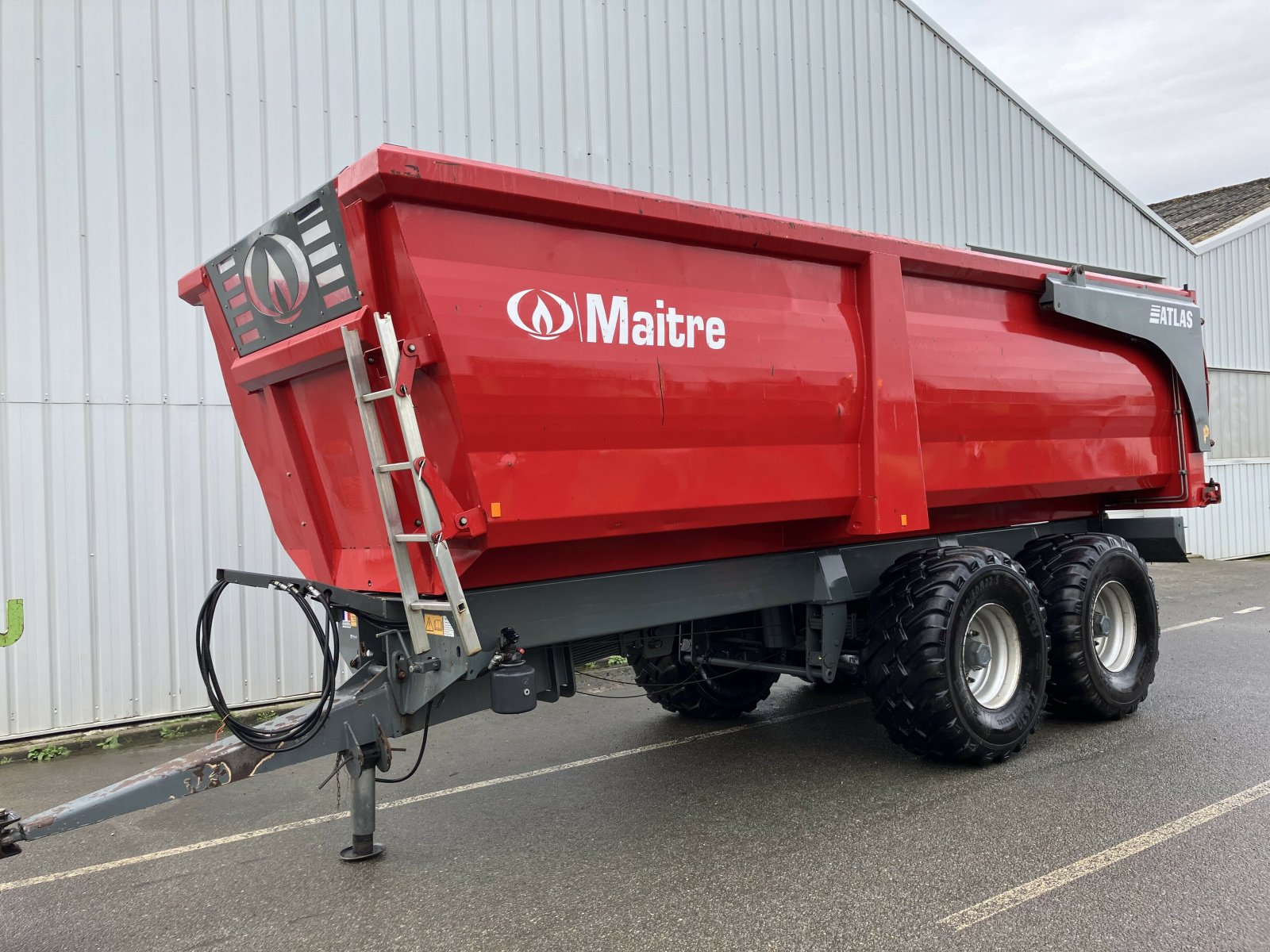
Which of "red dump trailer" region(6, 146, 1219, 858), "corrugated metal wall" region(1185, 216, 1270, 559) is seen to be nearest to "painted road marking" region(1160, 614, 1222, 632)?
"red dump trailer" region(6, 146, 1219, 858)

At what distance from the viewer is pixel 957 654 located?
541cm

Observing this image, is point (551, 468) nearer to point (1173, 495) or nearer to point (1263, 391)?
point (1173, 495)

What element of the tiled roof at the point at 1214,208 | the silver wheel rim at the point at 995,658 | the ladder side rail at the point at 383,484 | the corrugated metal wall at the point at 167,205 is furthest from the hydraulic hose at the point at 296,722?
the tiled roof at the point at 1214,208

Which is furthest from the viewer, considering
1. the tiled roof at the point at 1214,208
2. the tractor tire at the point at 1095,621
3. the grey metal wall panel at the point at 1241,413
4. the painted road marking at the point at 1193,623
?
the tiled roof at the point at 1214,208

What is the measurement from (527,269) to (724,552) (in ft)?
5.95

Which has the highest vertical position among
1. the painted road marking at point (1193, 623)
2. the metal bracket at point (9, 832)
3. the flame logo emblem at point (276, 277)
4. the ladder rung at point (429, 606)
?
the flame logo emblem at point (276, 277)

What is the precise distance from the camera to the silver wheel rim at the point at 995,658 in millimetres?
5781

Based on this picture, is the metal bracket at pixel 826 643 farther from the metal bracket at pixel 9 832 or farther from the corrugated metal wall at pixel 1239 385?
the corrugated metal wall at pixel 1239 385

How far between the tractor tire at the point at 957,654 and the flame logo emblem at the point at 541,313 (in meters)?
2.58

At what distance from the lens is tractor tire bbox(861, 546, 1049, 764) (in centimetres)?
532

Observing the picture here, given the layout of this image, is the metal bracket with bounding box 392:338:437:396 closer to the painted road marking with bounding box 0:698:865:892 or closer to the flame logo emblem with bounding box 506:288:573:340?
the flame logo emblem with bounding box 506:288:573:340

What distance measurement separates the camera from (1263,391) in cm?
1758

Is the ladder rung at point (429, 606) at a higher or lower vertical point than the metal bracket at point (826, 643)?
higher

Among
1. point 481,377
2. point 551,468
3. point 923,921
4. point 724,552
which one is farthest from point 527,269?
point 923,921
